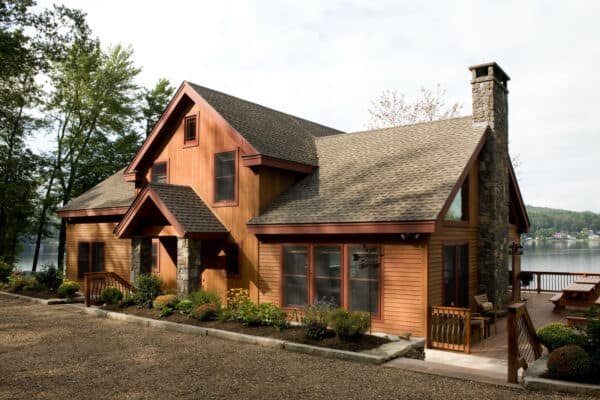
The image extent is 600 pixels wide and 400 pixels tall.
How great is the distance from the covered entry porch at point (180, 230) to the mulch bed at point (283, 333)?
3.81ft

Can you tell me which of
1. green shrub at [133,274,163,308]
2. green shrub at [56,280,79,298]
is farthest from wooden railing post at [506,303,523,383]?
green shrub at [56,280,79,298]

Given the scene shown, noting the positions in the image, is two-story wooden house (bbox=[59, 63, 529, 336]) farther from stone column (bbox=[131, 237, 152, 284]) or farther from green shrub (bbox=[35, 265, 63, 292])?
green shrub (bbox=[35, 265, 63, 292])

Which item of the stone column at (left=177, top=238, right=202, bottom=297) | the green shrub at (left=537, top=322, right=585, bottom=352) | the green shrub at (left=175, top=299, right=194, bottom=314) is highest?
the stone column at (left=177, top=238, right=202, bottom=297)

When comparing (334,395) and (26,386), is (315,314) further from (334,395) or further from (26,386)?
(26,386)

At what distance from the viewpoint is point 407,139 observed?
15.6m

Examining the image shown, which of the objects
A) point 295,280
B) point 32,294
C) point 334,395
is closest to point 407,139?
point 295,280

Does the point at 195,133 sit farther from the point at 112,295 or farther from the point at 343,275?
the point at 343,275

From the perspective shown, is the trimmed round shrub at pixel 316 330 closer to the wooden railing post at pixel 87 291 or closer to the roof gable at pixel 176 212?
the roof gable at pixel 176 212

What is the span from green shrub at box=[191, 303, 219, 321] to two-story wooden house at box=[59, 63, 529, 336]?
153cm

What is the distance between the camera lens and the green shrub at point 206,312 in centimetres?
1201

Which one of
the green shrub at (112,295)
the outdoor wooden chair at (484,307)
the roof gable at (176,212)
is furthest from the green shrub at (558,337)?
the green shrub at (112,295)

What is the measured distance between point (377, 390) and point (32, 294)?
16213mm

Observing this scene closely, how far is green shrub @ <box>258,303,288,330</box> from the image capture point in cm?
1096

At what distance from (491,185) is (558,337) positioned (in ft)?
22.5
